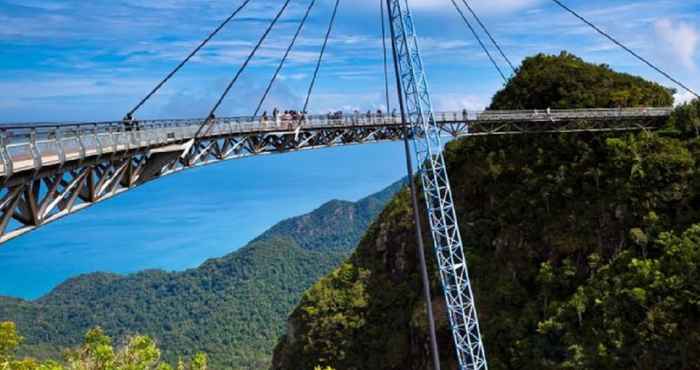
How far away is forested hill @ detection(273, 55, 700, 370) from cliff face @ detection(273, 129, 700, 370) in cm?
7

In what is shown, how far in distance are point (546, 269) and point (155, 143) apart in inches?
925

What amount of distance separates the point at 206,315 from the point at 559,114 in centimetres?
10172

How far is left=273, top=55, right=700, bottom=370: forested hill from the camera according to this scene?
30938mm

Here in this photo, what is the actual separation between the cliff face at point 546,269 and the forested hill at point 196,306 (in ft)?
174

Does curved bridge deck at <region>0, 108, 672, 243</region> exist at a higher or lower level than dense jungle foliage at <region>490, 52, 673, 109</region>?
lower

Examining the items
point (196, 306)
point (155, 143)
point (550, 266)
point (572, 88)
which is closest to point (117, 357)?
point (155, 143)

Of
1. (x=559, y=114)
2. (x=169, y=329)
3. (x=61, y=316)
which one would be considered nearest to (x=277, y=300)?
(x=169, y=329)

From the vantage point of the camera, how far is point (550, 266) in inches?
1486

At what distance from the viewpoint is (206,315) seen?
129000 millimetres

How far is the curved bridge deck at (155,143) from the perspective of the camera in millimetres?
14742

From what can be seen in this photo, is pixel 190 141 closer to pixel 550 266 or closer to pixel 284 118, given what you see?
pixel 284 118

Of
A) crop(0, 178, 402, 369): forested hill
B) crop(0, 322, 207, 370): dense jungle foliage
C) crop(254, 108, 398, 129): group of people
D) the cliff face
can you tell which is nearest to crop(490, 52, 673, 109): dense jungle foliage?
the cliff face

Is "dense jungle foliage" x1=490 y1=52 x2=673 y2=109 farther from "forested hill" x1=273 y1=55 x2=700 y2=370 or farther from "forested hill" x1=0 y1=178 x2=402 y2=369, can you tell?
"forested hill" x1=0 y1=178 x2=402 y2=369

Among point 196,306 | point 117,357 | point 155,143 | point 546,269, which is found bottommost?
point 196,306
